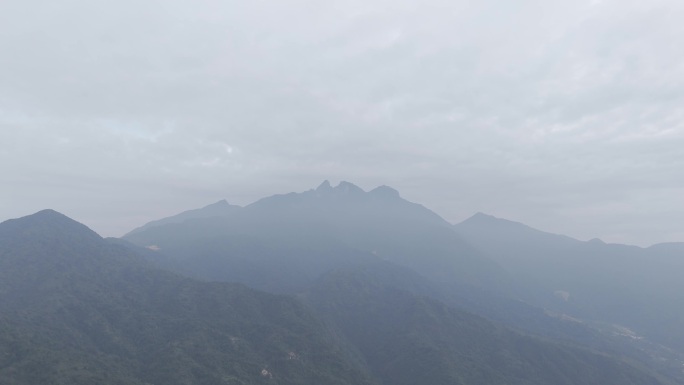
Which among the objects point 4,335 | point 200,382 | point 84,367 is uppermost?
point 4,335

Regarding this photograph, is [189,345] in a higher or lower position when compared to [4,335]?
lower

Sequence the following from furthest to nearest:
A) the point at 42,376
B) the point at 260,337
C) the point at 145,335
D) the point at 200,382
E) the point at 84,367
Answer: the point at 260,337
the point at 145,335
the point at 200,382
the point at 84,367
the point at 42,376

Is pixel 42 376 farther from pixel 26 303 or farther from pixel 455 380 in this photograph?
pixel 455 380

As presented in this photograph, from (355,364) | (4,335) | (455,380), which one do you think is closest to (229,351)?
(355,364)

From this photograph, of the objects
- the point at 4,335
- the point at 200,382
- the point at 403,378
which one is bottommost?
the point at 403,378

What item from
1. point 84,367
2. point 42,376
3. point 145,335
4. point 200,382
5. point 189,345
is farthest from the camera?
point 145,335

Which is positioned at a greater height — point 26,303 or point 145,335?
point 26,303

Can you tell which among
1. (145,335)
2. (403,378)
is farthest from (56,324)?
(403,378)

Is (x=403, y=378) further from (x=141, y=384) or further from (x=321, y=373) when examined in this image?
(x=141, y=384)

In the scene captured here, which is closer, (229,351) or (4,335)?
(4,335)
